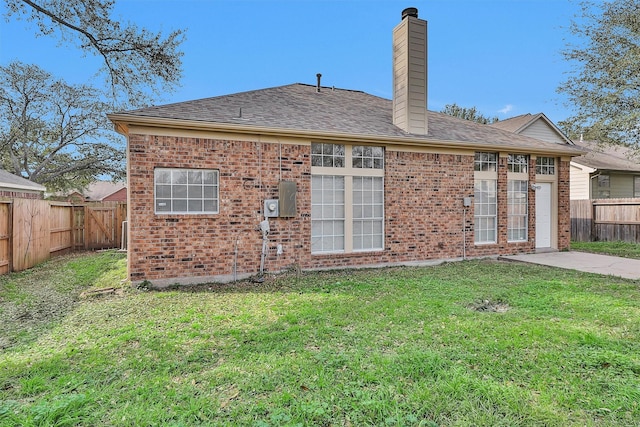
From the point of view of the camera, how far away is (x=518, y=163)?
10328mm

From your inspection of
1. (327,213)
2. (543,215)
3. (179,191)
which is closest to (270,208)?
(327,213)

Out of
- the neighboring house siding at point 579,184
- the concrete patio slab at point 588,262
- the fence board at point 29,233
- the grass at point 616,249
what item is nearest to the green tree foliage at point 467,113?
the neighboring house siding at point 579,184

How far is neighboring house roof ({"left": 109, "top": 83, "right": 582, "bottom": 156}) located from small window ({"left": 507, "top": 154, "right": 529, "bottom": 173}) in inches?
14.6

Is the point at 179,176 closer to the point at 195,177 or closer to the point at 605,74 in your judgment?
the point at 195,177

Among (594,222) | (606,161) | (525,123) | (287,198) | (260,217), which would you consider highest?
(525,123)

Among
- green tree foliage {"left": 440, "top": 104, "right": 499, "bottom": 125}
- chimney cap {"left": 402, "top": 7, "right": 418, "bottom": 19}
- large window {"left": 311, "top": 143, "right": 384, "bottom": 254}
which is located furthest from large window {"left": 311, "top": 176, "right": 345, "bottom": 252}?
green tree foliage {"left": 440, "top": 104, "right": 499, "bottom": 125}

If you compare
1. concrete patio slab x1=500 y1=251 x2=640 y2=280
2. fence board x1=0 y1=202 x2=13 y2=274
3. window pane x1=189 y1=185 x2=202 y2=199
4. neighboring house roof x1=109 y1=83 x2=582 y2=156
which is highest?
neighboring house roof x1=109 y1=83 x2=582 y2=156

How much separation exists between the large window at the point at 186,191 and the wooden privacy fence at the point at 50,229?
4132 millimetres

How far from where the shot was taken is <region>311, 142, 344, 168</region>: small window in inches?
322

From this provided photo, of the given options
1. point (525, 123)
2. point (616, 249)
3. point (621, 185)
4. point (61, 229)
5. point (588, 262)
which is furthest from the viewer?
point (621, 185)

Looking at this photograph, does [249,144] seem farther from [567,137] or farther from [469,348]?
[567,137]

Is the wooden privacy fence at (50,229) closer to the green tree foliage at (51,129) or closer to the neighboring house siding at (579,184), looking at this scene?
the green tree foliage at (51,129)

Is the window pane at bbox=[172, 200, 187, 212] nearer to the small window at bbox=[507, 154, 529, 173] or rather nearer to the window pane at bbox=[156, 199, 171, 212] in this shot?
the window pane at bbox=[156, 199, 171, 212]

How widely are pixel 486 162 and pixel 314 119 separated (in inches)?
196
